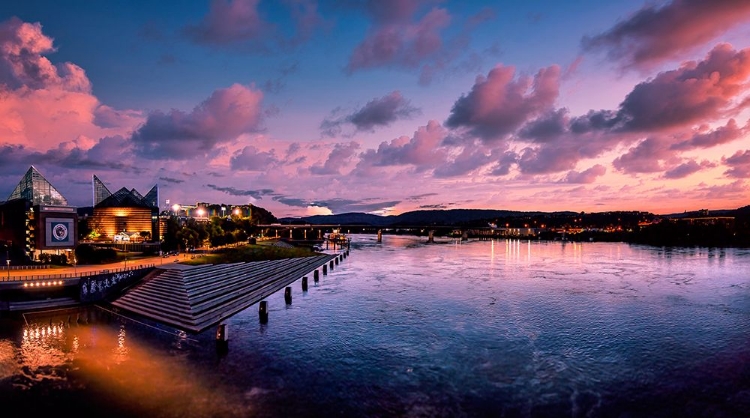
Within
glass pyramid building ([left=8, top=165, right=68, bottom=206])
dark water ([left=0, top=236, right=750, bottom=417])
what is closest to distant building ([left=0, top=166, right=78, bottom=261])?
glass pyramid building ([left=8, top=165, right=68, bottom=206])

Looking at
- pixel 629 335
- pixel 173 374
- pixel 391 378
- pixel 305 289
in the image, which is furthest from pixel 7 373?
pixel 629 335

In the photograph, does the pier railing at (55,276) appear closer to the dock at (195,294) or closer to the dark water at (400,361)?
the dock at (195,294)

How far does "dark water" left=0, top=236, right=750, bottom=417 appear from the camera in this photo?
21016 mm

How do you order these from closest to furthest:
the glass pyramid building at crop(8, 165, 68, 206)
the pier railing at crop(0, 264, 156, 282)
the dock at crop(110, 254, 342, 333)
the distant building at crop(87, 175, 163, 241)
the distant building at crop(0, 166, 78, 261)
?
the dock at crop(110, 254, 342, 333), the pier railing at crop(0, 264, 156, 282), the distant building at crop(0, 166, 78, 261), the glass pyramid building at crop(8, 165, 68, 206), the distant building at crop(87, 175, 163, 241)

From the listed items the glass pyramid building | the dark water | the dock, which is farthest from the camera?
the glass pyramid building

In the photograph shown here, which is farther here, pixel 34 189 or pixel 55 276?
pixel 34 189

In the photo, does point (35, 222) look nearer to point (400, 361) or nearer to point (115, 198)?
point (115, 198)

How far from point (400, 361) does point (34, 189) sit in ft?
248

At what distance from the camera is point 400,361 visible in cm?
2766

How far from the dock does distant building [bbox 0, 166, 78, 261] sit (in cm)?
2441

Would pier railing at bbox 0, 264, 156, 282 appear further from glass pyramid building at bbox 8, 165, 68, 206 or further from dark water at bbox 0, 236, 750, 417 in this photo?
glass pyramid building at bbox 8, 165, 68, 206

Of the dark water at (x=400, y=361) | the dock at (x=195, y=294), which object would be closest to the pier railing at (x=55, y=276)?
the dock at (x=195, y=294)

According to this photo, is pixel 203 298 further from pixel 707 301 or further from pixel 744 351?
pixel 707 301

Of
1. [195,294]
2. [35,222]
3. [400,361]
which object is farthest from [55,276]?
[400,361]
